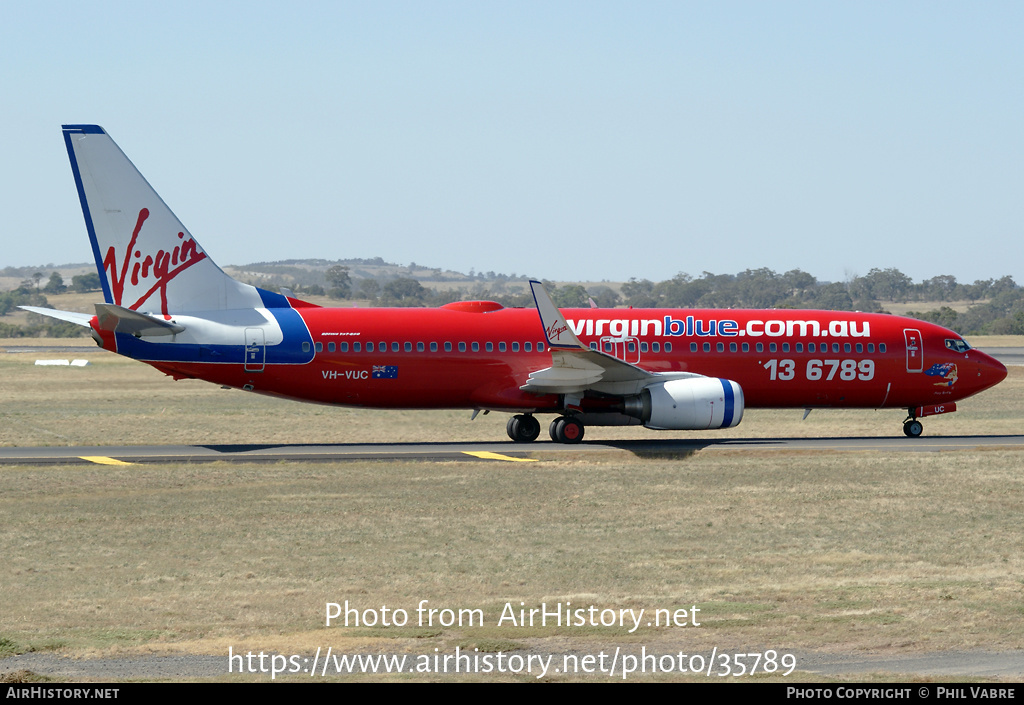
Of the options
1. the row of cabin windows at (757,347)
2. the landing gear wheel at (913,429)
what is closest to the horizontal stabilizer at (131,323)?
the row of cabin windows at (757,347)

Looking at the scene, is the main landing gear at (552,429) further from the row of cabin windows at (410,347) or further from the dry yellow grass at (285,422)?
the dry yellow grass at (285,422)

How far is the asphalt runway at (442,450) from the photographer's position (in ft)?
103

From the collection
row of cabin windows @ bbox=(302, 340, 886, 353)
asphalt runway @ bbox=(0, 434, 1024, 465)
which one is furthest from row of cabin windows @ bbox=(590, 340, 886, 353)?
asphalt runway @ bbox=(0, 434, 1024, 465)

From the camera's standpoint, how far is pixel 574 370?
34.4 meters

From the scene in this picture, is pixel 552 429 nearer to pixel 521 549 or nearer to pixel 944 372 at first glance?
pixel 944 372

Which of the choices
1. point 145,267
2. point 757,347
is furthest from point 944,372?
point 145,267

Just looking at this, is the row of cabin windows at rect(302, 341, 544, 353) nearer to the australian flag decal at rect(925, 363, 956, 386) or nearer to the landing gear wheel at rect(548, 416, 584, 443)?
the landing gear wheel at rect(548, 416, 584, 443)

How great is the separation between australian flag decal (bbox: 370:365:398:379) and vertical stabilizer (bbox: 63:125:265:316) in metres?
4.23

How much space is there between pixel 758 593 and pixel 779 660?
401 centimetres

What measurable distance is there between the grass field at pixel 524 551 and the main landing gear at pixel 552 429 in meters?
3.39

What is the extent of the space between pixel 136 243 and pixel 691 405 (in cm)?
1652

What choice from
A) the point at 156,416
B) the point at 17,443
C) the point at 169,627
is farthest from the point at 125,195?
the point at 169,627

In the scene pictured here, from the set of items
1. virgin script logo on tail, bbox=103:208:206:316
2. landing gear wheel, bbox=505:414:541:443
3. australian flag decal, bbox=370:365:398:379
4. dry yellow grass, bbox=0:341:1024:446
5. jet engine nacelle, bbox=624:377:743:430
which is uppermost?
virgin script logo on tail, bbox=103:208:206:316

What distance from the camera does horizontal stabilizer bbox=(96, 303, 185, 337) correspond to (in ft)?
105
